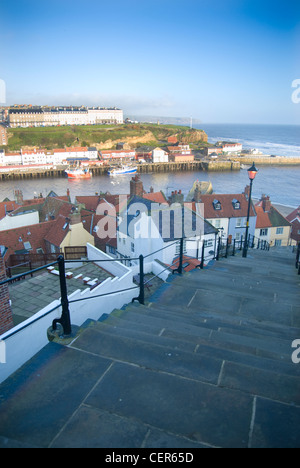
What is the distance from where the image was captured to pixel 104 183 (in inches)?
3201

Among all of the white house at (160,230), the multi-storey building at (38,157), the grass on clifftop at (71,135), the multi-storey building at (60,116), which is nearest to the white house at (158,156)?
the multi-storey building at (38,157)

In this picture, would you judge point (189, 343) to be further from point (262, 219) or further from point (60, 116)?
point (60, 116)

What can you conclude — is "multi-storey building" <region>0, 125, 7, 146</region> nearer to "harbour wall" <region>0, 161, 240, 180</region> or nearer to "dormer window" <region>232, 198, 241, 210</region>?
"harbour wall" <region>0, 161, 240, 180</region>

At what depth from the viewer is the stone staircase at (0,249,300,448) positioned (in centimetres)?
277

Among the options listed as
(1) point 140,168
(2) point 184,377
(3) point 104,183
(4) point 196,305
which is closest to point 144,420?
(2) point 184,377

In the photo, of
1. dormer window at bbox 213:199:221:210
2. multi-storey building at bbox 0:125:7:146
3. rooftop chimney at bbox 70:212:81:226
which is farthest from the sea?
multi-storey building at bbox 0:125:7:146

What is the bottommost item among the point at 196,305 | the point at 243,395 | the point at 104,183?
the point at 104,183

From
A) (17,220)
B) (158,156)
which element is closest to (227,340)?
(17,220)

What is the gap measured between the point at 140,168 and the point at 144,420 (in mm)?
104001

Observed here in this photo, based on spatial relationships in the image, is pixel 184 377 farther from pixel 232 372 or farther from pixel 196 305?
pixel 196 305

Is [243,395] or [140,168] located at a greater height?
[243,395]

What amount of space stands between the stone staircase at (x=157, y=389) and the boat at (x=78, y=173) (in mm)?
86447

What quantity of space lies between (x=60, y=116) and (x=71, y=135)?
32815 millimetres

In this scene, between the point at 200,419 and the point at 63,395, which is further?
the point at 63,395
